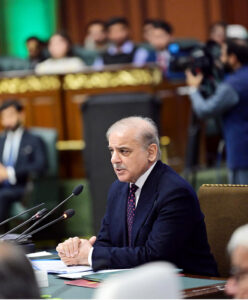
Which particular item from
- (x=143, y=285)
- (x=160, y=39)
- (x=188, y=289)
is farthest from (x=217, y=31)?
(x=143, y=285)

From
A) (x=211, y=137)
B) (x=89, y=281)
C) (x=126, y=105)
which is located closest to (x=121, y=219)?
(x=89, y=281)

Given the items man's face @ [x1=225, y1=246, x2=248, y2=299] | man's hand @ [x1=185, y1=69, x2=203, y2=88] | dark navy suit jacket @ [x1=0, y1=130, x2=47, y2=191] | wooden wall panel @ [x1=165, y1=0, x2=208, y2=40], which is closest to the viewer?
man's face @ [x1=225, y1=246, x2=248, y2=299]

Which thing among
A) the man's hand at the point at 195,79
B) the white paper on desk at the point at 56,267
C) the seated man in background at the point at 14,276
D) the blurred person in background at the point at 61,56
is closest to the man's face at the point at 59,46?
the blurred person in background at the point at 61,56

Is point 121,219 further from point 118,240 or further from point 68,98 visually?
point 68,98

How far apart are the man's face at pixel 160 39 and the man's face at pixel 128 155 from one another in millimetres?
5971

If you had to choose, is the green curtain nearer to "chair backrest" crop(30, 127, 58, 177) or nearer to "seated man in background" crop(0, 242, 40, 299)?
"chair backrest" crop(30, 127, 58, 177)

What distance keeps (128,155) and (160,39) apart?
19.8ft

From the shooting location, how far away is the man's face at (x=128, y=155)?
3375mm

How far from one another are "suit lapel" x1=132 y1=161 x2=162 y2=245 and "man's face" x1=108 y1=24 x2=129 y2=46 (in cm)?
634

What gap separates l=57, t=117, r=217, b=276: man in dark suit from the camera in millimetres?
3246

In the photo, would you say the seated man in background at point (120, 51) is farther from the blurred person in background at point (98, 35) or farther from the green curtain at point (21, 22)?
the green curtain at point (21, 22)

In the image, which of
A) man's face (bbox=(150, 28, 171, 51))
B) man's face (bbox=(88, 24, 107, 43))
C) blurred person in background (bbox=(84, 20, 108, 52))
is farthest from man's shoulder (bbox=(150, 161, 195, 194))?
man's face (bbox=(88, 24, 107, 43))

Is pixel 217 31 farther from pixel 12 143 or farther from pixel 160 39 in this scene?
pixel 12 143

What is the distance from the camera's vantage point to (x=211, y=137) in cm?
938
